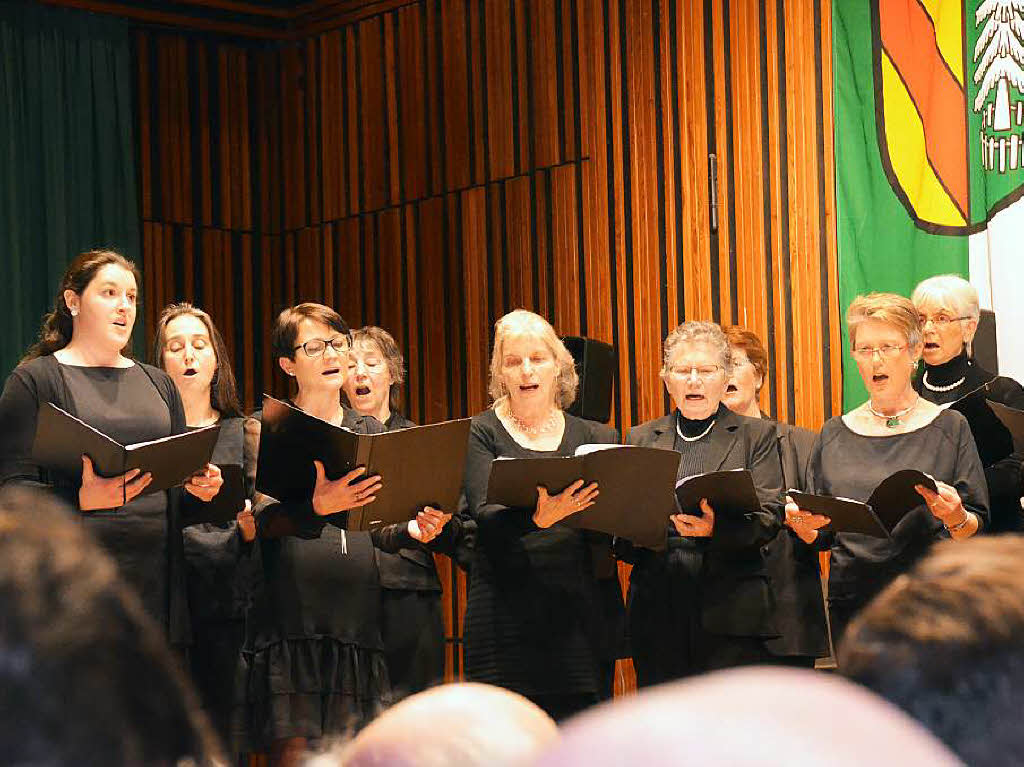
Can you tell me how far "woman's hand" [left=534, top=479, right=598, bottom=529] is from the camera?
411 cm

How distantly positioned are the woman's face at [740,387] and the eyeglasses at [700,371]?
694 millimetres

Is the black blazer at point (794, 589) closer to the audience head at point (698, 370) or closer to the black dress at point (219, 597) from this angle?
the audience head at point (698, 370)

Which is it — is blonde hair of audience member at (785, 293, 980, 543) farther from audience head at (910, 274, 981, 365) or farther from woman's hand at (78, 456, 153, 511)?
woman's hand at (78, 456, 153, 511)

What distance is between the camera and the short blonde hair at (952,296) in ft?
16.1

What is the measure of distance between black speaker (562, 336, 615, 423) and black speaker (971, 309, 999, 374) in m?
1.49

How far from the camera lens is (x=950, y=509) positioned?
411 cm

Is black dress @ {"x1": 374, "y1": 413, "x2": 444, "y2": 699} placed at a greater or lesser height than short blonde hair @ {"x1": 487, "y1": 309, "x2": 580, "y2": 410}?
lesser

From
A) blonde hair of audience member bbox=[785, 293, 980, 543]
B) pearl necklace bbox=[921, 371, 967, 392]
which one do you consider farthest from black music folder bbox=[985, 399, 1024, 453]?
pearl necklace bbox=[921, 371, 967, 392]

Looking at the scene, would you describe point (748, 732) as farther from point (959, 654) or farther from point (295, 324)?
point (295, 324)

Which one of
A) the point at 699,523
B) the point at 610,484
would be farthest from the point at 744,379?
the point at 610,484

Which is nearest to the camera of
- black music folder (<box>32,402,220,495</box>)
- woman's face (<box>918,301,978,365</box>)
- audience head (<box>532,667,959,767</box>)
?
audience head (<box>532,667,959,767</box>)

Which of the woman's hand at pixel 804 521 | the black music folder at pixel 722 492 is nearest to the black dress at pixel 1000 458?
the woman's hand at pixel 804 521

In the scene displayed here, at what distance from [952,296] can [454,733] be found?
4654 mm

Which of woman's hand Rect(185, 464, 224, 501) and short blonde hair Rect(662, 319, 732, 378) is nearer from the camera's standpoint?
woman's hand Rect(185, 464, 224, 501)
